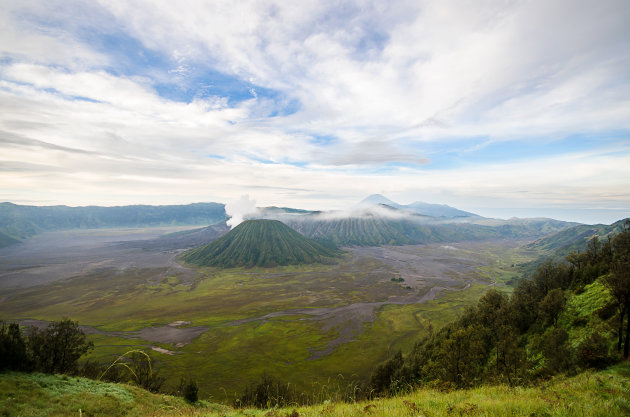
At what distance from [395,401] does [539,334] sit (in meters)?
45.1

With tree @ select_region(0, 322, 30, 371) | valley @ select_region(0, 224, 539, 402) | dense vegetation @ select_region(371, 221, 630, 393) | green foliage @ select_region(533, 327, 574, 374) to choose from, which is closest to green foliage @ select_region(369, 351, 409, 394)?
dense vegetation @ select_region(371, 221, 630, 393)

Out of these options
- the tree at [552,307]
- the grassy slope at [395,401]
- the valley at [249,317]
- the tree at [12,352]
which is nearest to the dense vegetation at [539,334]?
the tree at [552,307]

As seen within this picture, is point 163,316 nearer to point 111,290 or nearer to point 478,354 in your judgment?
point 111,290

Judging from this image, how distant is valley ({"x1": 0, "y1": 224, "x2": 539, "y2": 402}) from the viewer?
75.8 metres

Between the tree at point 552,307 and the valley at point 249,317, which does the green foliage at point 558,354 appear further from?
the valley at point 249,317

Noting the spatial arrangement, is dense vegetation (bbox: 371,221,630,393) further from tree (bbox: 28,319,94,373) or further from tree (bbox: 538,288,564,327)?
tree (bbox: 28,319,94,373)

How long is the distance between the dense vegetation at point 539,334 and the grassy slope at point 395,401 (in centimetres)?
415

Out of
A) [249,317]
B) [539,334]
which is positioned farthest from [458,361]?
[249,317]

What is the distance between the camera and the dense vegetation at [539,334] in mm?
21828

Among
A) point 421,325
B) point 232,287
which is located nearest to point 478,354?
point 421,325

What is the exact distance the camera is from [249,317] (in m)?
118

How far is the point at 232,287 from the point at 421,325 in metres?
124

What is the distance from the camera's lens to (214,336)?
97875mm

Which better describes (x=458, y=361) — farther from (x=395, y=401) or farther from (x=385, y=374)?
(x=395, y=401)
